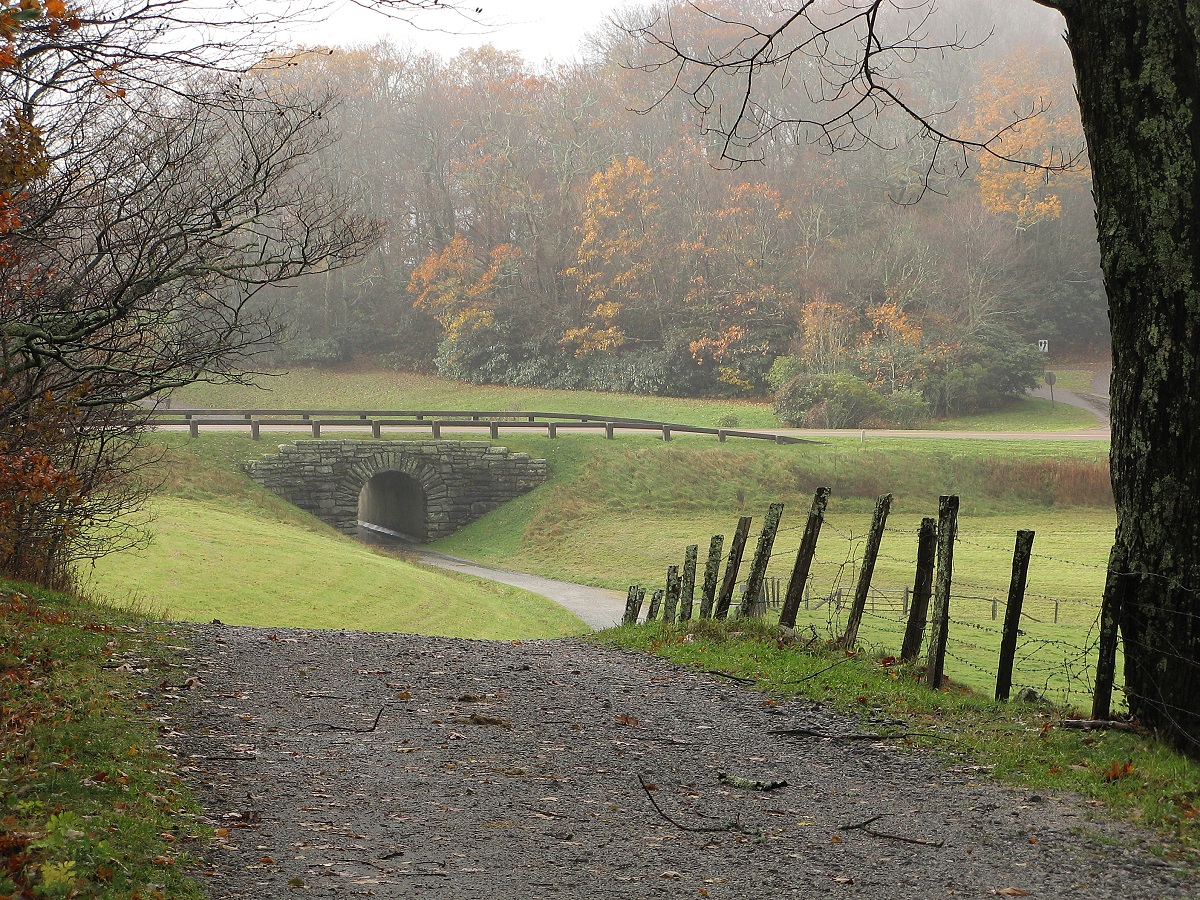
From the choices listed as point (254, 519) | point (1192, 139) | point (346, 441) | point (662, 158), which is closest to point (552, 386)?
point (662, 158)

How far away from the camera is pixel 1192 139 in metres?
6.10

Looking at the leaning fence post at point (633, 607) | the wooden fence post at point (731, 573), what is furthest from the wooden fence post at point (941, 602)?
the leaning fence post at point (633, 607)

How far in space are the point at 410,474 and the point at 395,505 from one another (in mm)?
3637

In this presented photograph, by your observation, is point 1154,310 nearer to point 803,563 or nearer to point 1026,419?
point 803,563

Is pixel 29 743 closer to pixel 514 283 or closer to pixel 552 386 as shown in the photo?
pixel 552 386

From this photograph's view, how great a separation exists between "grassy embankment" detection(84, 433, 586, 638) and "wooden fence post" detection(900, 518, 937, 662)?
1107 cm

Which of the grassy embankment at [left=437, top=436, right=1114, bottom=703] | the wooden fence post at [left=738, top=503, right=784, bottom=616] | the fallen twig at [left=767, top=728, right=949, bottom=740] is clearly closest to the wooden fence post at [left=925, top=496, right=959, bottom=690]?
the fallen twig at [left=767, top=728, right=949, bottom=740]

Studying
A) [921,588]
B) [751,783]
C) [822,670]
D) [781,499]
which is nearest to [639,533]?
[781,499]

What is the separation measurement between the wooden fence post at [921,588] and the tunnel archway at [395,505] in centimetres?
2540

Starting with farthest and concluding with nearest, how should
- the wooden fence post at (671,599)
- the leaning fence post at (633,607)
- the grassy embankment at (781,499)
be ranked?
the grassy embankment at (781,499), the leaning fence post at (633,607), the wooden fence post at (671,599)

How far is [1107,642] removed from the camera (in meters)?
6.59

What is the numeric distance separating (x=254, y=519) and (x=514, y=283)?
1130 inches

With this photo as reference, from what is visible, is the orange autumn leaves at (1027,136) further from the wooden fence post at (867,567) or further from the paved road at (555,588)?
the wooden fence post at (867,567)

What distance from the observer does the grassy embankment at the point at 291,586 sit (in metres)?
18.5
